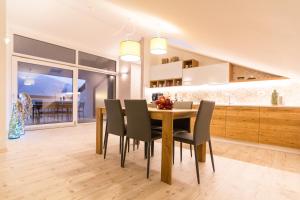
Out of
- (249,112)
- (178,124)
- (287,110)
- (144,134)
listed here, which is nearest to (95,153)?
(144,134)

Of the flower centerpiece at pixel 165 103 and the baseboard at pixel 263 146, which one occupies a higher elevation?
the flower centerpiece at pixel 165 103

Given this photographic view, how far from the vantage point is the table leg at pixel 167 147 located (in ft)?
6.48

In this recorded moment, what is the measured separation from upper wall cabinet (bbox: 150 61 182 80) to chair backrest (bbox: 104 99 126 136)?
320cm

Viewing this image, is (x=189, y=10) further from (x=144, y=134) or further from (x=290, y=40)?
(x=144, y=134)

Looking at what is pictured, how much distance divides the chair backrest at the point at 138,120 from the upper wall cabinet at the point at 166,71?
3380mm

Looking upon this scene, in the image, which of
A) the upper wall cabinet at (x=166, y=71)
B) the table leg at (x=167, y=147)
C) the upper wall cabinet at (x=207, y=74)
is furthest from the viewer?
the upper wall cabinet at (x=166, y=71)

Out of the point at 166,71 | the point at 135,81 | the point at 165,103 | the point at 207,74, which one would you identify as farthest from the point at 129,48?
the point at 135,81

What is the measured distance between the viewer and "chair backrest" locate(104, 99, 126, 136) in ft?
8.22

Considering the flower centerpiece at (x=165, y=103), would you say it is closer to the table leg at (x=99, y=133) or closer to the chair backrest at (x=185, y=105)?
the chair backrest at (x=185, y=105)

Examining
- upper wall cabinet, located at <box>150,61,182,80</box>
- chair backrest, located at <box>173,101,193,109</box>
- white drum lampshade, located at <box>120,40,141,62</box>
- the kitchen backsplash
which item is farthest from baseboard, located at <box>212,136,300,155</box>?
white drum lampshade, located at <box>120,40,141,62</box>

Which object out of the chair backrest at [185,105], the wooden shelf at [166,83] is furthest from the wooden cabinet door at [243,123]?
the wooden shelf at [166,83]

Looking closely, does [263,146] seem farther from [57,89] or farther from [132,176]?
[57,89]

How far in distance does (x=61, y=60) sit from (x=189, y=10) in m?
4.92

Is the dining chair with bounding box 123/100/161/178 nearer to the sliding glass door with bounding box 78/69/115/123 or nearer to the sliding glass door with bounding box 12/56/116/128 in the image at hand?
the sliding glass door with bounding box 12/56/116/128
